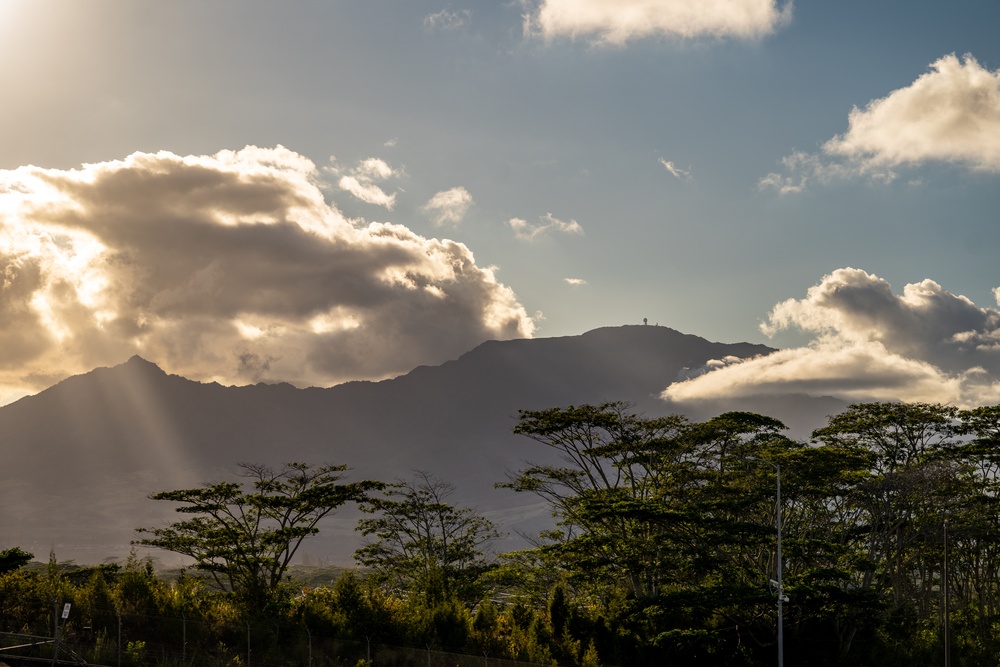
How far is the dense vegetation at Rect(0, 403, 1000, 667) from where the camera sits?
141 feet

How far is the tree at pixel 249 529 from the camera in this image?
53.4 metres

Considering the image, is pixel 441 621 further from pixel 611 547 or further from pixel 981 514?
pixel 981 514

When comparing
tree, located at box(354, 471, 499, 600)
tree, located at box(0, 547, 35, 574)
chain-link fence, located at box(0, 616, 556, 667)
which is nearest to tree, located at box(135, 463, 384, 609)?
chain-link fence, located at box(0, 616, 556, 667)

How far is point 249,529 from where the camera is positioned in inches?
2237

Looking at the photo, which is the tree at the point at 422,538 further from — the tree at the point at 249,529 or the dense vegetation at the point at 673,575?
the tree at the point at 249,529

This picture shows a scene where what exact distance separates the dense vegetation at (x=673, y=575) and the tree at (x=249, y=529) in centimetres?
26

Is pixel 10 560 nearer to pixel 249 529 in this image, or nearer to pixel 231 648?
pixel 231 648

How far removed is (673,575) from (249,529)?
2571cm

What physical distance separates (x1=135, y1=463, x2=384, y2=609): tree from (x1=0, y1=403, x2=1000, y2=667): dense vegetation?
10.4 inches

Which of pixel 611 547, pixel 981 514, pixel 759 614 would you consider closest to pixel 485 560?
pixel 611 547

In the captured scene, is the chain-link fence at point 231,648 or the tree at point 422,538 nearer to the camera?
the chain-link fence at point 231,648

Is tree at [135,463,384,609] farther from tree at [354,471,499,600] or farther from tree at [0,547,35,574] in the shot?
tree at [354,471,499,600]

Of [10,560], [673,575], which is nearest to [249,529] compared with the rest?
[10,560]

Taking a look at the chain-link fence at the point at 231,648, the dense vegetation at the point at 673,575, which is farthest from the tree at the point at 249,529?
the chain-link fence at the point at 231,648
